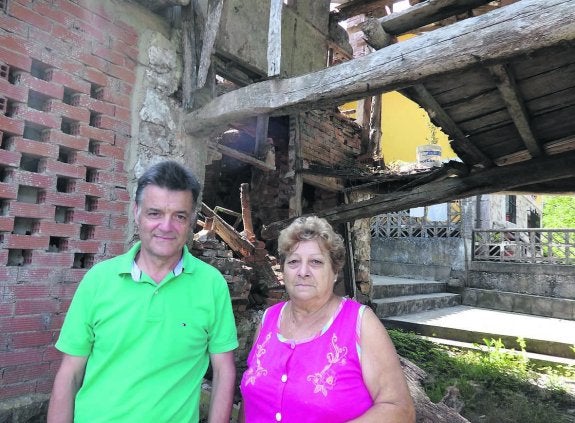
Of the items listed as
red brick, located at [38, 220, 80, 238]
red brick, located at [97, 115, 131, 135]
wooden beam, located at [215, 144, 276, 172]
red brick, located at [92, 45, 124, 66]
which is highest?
red brick, located at [92, 45, 124, 66]

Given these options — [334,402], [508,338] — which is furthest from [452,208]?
[334,402]

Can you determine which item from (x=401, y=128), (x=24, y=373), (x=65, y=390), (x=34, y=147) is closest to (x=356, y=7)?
(x=34, y=147)

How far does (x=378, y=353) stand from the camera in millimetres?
1550

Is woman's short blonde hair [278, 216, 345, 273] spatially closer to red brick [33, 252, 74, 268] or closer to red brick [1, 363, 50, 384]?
red brick [33, 252, 74, 268]

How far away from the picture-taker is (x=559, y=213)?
18.9 metres

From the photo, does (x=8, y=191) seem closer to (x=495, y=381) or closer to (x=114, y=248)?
(x=114, y=248)

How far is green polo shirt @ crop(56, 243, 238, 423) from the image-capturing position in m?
1.50

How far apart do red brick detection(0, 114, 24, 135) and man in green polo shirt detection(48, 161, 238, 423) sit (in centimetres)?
117

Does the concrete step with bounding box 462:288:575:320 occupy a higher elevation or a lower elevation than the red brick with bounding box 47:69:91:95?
lower

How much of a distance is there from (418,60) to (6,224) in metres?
2.47

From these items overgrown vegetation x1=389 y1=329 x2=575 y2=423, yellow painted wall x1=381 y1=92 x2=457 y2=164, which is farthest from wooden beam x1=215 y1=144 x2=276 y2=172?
yellow painted wall x1=381 y1=92 x2=457 y2=164

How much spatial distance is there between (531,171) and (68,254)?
13.1 ft

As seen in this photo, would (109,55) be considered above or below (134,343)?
above

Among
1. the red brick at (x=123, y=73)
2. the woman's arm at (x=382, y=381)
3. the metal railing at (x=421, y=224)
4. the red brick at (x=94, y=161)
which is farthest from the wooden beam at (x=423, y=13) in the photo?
the metal railing at (x=421, y=224)
